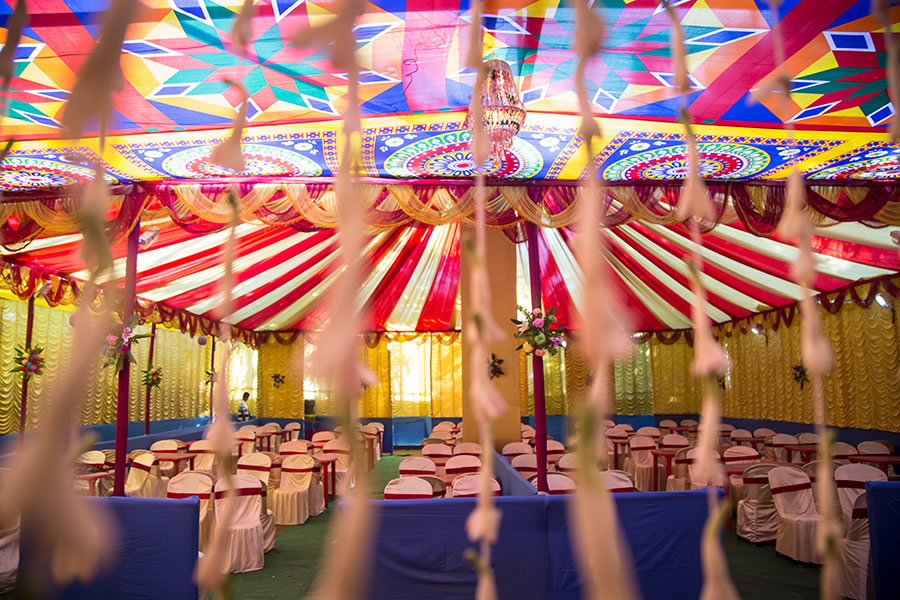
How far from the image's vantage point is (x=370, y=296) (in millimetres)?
12484

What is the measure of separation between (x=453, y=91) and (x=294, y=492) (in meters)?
5.47

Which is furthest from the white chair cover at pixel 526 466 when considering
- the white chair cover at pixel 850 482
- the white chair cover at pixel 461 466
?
the white chair cover at pixel 850 482

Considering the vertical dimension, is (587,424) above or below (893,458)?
above

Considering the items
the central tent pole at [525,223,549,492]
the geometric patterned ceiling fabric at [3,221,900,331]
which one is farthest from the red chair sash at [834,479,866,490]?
the geometric patterned ceiling fabric at [3,221,900,331]

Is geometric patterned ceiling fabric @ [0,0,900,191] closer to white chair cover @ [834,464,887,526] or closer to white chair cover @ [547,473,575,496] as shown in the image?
white chair cover @ [834,464,887,526]

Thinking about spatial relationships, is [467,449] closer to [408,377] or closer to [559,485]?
[559,485]

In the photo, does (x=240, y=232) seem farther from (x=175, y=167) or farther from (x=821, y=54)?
(x=821, y=54)

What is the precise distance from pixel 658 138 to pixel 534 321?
192 cm

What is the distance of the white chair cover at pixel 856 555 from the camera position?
4.37 metres

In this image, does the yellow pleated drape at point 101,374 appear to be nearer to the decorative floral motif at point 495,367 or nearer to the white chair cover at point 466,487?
the white chair cover at point 466,487

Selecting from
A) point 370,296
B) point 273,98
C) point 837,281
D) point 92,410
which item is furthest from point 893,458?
point 92,410

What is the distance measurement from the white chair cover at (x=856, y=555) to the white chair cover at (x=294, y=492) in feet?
18.8

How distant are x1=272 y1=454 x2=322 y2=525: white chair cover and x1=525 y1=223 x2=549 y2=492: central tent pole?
10.7ft

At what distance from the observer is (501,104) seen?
11.2ft
